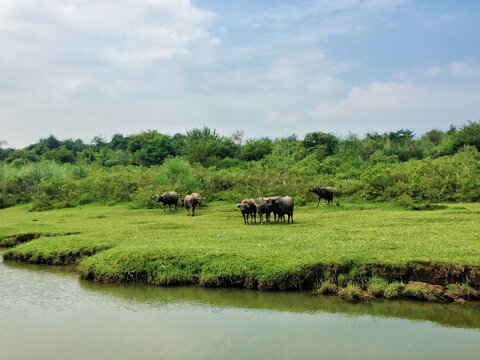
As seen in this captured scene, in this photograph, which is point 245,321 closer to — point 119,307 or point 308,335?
point 308,335

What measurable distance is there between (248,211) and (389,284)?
9817 millimetres

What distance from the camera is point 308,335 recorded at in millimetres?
8258

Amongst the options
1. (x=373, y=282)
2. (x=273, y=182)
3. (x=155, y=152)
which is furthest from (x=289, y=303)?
(x=155, y=152)

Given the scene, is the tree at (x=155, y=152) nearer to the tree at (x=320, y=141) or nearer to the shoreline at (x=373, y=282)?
the tree at (x=320, y=141)

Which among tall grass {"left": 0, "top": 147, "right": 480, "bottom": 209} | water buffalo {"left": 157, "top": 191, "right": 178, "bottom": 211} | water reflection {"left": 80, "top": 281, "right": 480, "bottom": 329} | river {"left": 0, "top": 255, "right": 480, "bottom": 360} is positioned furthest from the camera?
water buffalo {"left": 157, "top": 191, "right": 178, "bottom": 211}

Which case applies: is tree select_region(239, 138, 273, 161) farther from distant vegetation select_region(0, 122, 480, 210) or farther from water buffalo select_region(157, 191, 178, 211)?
water buffalo select_region(157, 191, 178, 211)

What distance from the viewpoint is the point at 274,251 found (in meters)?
11.9

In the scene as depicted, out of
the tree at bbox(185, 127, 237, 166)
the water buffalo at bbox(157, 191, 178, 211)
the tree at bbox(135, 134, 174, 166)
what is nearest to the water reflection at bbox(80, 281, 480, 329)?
the water buffalo at bbox(157, 191, 178, 211)

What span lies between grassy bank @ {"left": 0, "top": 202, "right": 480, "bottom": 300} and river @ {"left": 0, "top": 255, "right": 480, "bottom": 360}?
52 centimetres

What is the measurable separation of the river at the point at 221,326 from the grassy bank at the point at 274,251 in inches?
20.3

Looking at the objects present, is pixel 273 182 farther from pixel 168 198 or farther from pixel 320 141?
pixel 320 141

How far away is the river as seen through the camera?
7.70m

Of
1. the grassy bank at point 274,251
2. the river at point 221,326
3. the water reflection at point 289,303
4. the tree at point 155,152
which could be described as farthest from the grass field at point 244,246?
the tree at point 155,152

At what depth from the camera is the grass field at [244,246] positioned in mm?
10758
